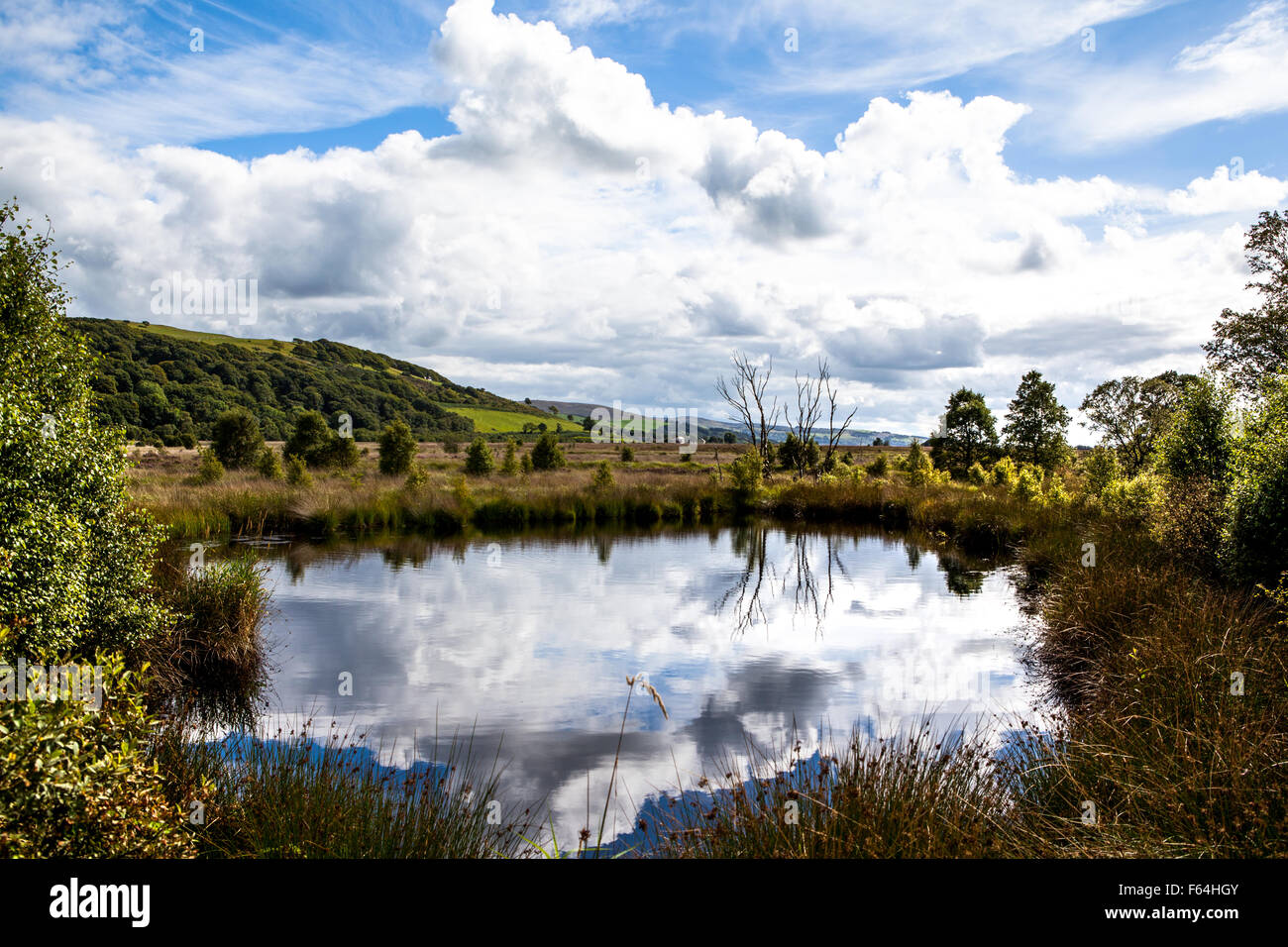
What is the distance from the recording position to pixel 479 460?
38.8 meters

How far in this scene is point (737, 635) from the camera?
11.0m

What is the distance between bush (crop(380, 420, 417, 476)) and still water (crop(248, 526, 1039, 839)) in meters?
16.6

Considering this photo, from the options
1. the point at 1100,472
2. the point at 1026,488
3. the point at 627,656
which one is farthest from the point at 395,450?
the point at 1100,472

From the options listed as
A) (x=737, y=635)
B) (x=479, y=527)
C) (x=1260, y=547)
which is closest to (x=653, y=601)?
(x=737, y=635)

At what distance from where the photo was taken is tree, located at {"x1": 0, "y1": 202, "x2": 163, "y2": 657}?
18.7 feet

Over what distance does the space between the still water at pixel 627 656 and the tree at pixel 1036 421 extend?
21213mm

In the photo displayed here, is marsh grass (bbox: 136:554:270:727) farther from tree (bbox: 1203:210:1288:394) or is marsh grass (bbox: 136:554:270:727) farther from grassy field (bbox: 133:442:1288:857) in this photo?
tree (bbox: 1203:210:1288:394)

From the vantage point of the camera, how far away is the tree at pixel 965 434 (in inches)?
1529

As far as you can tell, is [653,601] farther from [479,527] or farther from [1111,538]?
[479,527]

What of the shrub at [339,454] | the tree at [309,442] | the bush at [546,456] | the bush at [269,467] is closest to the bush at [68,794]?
the bush at [269,467]

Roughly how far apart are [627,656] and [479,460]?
99.8 ft

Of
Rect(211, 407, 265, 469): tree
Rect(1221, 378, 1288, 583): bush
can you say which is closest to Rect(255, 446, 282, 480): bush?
Rect(211, 407, 265, 469): tree

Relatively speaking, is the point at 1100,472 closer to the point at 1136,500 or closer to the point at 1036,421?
the point at 1136,500

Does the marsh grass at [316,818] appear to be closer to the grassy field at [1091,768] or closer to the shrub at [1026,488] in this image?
the grassy field at [1091,768]
